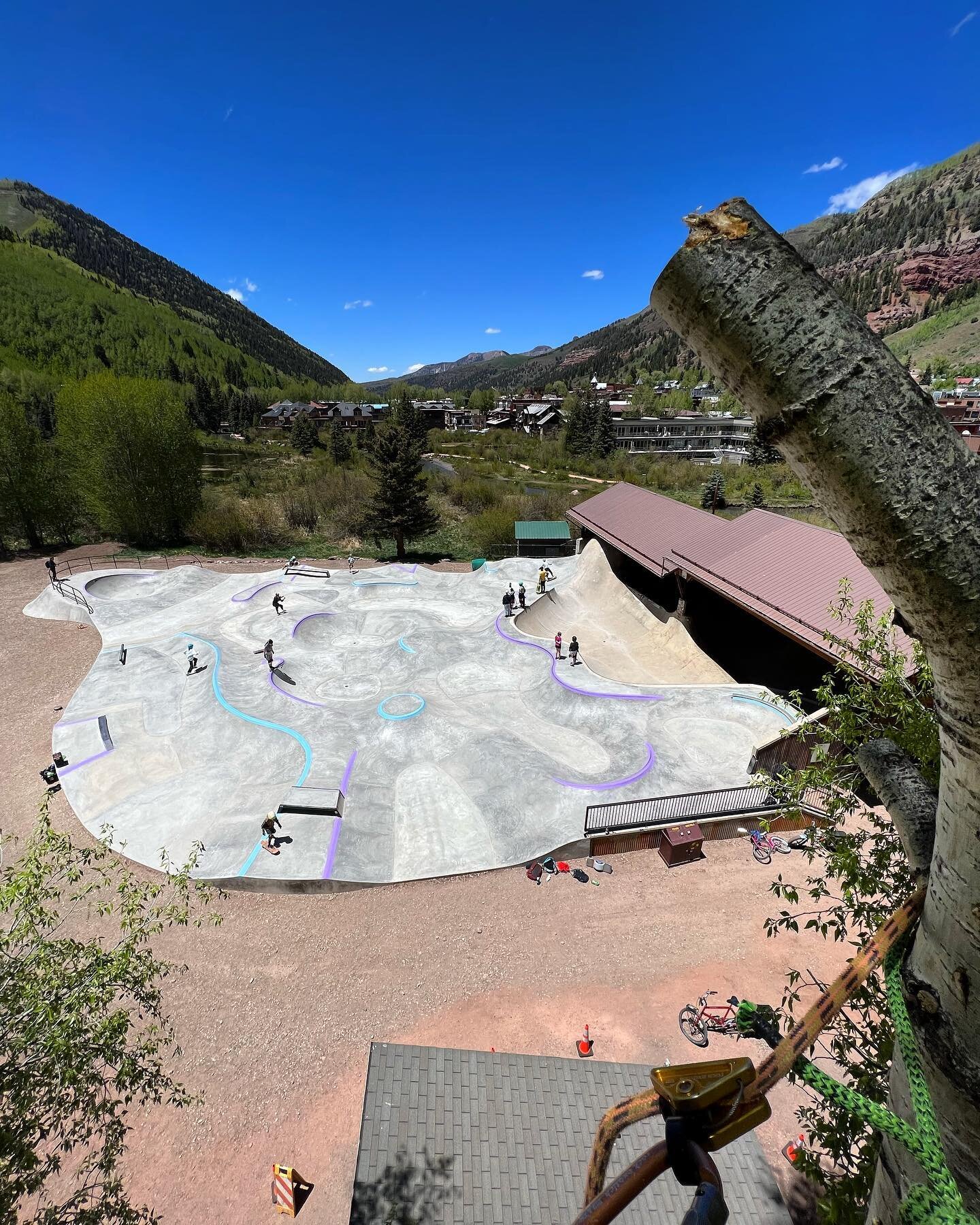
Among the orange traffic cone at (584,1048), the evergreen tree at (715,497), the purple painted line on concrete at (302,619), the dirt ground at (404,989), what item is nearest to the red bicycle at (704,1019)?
the dirt ground at (404,989)

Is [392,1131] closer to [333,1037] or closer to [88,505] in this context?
[333,1037]

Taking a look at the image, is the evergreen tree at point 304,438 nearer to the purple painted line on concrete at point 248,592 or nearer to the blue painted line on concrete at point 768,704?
the purple painted line on concrete at point 248,592

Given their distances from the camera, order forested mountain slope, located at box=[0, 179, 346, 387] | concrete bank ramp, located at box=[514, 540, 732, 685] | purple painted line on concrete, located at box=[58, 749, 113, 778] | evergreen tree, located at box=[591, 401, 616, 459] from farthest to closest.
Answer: forested mountain slope, located at box=[0, 179, 346, 387] < evergreen tree, located at box=[591, 401, 616, 459] < concrete bank ramp, located at box=[514, 540, 732, 685] < purple painted line on concrete, located at box=[58, 749, 113, 778]

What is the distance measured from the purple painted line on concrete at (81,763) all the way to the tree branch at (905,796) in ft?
63.9

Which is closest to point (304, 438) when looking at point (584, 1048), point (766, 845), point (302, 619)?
point (302, 619)

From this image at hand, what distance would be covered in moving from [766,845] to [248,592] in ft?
87.8

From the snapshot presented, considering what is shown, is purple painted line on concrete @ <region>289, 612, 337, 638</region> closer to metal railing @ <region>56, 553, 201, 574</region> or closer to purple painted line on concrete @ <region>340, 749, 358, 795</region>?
purple painted line on concrete @ <region>340, 749, 358, 795</region>

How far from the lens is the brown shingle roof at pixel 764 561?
15.9 metres

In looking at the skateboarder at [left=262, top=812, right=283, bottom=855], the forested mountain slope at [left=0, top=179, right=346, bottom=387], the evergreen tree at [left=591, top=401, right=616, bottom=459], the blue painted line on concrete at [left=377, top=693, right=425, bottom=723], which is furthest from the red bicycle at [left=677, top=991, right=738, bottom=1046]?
the forested mountain slope at [left=0, top=179, right=346, bottom=387]

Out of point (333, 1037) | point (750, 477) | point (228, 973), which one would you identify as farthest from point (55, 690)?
point (750, 477)

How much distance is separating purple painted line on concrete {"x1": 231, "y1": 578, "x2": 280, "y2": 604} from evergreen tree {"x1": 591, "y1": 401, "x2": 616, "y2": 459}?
66.8 metres

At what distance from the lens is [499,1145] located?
738 centimetres

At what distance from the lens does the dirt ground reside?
8219mm

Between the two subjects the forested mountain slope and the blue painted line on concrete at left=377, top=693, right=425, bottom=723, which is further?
the forested mountain slope
